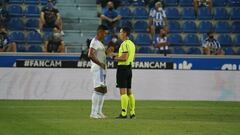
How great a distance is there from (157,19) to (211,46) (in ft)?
8.56

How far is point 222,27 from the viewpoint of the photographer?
29625mm

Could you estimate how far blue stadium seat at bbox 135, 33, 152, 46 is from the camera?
2805cm

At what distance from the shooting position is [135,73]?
2469 centimetres

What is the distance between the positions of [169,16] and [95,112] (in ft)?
45.8

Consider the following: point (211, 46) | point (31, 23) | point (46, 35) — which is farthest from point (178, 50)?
point (31, 23)

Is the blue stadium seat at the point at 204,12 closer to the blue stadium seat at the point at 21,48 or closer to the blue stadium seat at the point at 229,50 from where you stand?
the blue stadium seat at the point at 229,50

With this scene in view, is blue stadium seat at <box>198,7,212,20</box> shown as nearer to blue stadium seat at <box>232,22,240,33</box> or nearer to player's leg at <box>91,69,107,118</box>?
blue stadium seat at <box>232,22,240,33</box>

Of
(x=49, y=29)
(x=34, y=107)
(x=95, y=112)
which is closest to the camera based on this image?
(x=95, y=112)

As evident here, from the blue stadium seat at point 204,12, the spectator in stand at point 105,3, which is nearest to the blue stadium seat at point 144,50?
the spectator in stand at point 105,3

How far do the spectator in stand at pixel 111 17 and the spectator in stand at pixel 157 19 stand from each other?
4.60ft

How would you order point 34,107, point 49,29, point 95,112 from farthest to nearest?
point 49,29
point 34,107
point 95,112

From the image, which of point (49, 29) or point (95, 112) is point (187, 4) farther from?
point (95, 112)

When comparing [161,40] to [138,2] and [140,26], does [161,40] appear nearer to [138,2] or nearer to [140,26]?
[140,26]

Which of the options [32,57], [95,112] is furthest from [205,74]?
[95,112]
